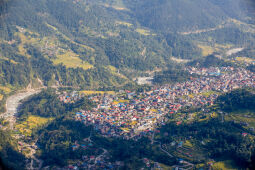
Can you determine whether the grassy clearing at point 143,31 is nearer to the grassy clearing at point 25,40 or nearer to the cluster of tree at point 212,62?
the cluster of tree at point 212,62

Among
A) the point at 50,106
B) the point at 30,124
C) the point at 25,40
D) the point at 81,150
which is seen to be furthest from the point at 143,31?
the point at 81,150

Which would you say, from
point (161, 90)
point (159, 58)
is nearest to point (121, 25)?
point (159, 58)

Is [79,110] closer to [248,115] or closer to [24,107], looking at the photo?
[24,107]

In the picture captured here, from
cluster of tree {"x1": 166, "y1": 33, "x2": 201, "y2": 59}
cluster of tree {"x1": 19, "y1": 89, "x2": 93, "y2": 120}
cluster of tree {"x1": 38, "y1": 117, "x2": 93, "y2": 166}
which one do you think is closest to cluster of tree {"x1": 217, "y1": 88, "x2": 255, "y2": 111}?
cluster of tree {"x1": 38, "y1": 117, "x2": 93, "y2": 166}

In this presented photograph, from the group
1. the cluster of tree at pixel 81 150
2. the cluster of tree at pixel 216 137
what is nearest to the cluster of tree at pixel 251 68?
the cluster of tree at pixel 216 137

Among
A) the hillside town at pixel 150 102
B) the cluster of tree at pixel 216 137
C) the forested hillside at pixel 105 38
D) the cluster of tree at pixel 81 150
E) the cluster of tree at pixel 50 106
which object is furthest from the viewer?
the forested hillside at pixel 105 38

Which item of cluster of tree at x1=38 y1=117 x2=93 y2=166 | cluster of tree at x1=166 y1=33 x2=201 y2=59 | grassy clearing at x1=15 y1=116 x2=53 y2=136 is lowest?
grassy clearing at x1=15 y1=116 x2=53 y2=136

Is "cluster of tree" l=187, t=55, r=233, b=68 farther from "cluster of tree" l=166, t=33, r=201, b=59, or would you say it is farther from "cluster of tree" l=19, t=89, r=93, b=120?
"cluster of tree" l=19, t=89, r=93, b=120
